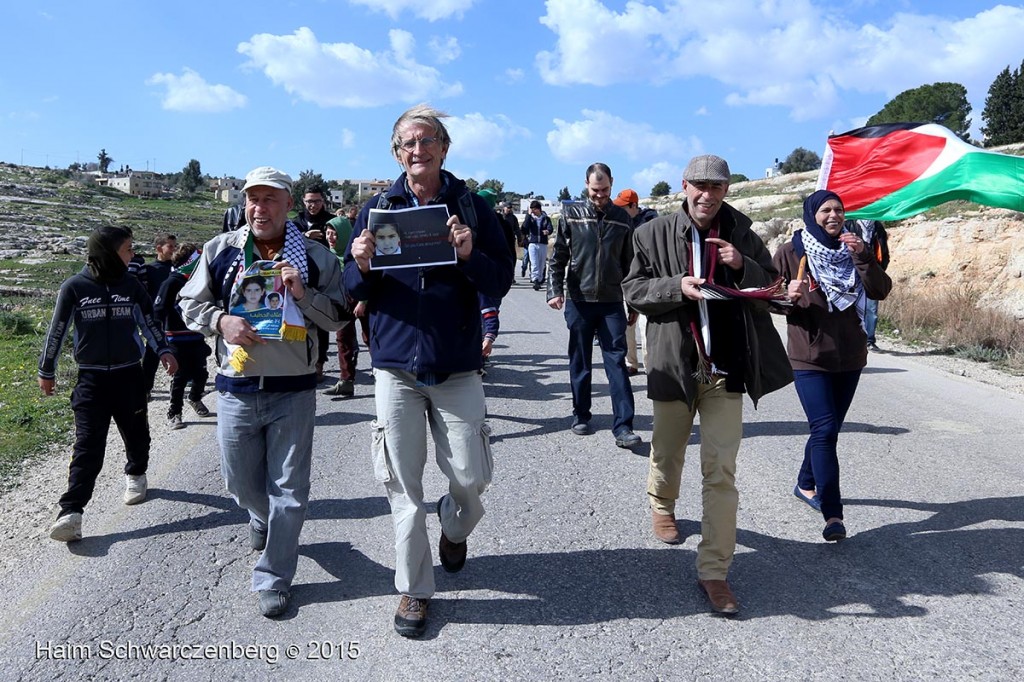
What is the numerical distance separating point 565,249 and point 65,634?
4.73 metres

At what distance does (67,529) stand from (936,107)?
8789 cm

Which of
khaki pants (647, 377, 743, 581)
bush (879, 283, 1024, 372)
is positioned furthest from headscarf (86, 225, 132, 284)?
bush (879, 283, 1024, 372)

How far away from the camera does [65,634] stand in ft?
11.3

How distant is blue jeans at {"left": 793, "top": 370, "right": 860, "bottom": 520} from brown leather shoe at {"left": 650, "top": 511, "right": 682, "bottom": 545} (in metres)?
0.85

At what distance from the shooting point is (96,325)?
16.4 ft

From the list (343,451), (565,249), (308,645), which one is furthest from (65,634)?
(565,249)

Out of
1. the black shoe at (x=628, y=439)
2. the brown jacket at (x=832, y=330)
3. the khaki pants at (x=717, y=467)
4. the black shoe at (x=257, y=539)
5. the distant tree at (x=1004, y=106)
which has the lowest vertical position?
the black shoe at (x=257, y=539)

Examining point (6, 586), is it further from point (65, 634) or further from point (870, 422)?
point (870, 422)

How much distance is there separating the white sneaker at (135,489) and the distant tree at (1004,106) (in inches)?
2769

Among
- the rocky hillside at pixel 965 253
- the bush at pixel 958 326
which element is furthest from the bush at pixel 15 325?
the bush at pixel 958 326

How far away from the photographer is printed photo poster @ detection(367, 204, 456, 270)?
11.3 ft

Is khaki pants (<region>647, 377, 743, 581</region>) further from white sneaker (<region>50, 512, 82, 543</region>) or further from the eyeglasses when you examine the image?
white sneaker (<region>50, 512, 82, 543</region>)

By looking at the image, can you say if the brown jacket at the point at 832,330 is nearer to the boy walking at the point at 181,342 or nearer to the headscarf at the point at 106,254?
the headscarf at the point at 106,254

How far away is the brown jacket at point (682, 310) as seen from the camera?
12.7 feet
